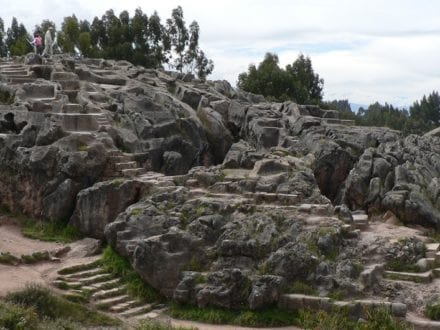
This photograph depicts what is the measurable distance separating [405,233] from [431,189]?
592cm

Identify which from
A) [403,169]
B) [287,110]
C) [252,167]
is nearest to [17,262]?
[252,167]

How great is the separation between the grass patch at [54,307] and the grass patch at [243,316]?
2057mm

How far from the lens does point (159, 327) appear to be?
13.2m

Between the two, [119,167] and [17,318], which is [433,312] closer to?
[17,318]

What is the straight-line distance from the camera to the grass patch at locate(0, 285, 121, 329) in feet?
49.1

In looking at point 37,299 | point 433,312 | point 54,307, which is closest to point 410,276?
point 433,312

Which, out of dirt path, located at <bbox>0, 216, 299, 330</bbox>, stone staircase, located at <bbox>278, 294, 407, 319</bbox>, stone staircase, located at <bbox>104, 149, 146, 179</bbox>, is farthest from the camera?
stone staircase, located at <bbox>104, 149, 146, 179</bbox>

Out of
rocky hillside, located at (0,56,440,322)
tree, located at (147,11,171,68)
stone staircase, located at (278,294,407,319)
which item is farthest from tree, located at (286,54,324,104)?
stone staircase, located at (278,294,407,319)

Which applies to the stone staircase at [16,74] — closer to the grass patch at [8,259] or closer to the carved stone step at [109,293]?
the grass patch at [8,259]

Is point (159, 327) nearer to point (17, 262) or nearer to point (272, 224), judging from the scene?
point (272, 224)

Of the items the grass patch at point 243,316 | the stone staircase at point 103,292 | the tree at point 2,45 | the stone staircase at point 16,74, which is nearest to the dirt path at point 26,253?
the stone staircase at point 103,292

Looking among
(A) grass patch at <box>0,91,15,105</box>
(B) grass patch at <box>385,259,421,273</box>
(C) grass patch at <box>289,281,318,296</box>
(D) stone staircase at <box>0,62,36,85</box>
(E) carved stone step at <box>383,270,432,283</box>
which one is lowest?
(C) grass patch at <box>289,281,318,296</box>

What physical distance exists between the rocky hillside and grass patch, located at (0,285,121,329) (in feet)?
7.26

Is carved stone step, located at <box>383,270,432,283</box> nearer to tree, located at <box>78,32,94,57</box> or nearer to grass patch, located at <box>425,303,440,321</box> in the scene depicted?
grass patch, located at <box>425,303,440,321</box>
